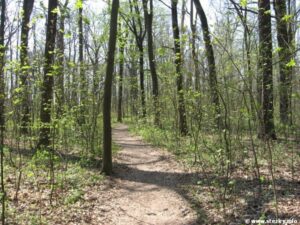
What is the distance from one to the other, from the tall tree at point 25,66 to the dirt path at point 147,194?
10.2ft

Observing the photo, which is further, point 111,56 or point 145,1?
point 145,1

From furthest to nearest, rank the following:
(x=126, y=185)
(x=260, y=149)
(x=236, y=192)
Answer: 1. (x=260, y=149)
2. (x=126, y=185)
3. (x=236, y=192)

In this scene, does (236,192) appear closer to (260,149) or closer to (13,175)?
(260,149)

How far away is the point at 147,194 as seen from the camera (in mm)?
7316

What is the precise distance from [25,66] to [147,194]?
13.3 feet

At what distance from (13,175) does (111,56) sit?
4.18m

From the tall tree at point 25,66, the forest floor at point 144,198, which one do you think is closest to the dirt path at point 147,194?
the forest floor at point 144,198

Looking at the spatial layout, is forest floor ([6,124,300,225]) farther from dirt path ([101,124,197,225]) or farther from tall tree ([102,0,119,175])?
tall tree ([102,0,119,175])

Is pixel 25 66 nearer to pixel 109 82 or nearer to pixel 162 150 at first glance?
pixel 109 82

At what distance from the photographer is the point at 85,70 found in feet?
31.8

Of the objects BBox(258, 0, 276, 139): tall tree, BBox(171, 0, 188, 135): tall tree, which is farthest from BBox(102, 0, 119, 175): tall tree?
Answer: BBox(258, 0, 276, 139): tall tree

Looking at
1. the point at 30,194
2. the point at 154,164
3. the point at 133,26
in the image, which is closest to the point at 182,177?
the point at 154,164

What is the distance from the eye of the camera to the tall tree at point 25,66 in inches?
263

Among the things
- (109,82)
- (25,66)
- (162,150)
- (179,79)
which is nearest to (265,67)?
(109,82)
